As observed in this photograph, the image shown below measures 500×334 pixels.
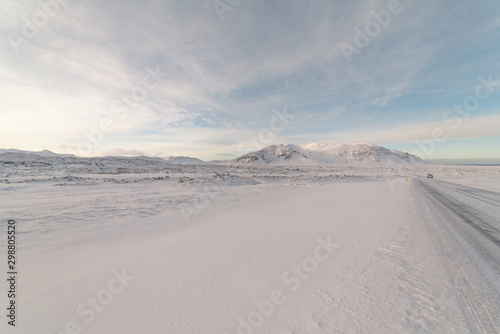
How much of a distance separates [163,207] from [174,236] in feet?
14.2

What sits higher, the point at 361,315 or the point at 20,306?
the point at 361,315

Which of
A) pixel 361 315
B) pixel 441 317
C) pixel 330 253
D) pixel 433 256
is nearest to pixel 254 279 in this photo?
pixel 361 315

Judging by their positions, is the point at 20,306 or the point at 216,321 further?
the point at 20,306

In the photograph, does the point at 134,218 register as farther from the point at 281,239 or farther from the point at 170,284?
the point at 281,239

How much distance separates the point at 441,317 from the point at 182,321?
359 cm

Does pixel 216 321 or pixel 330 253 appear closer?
pixel 216 321

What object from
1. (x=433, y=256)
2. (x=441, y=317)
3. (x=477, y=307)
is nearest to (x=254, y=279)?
(x=441, y=317)

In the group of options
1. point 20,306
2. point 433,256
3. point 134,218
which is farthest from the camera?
point 134,218

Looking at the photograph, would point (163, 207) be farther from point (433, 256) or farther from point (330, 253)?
point (433, 256)

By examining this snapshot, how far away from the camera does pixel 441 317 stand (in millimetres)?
2699

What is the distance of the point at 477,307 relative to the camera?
287 cm

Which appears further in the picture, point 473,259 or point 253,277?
point 473,259

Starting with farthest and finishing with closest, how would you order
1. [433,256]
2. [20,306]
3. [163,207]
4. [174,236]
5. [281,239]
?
[163,207], [174,236], [281,239], [433,256], [20,306]

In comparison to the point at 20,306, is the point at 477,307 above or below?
above
